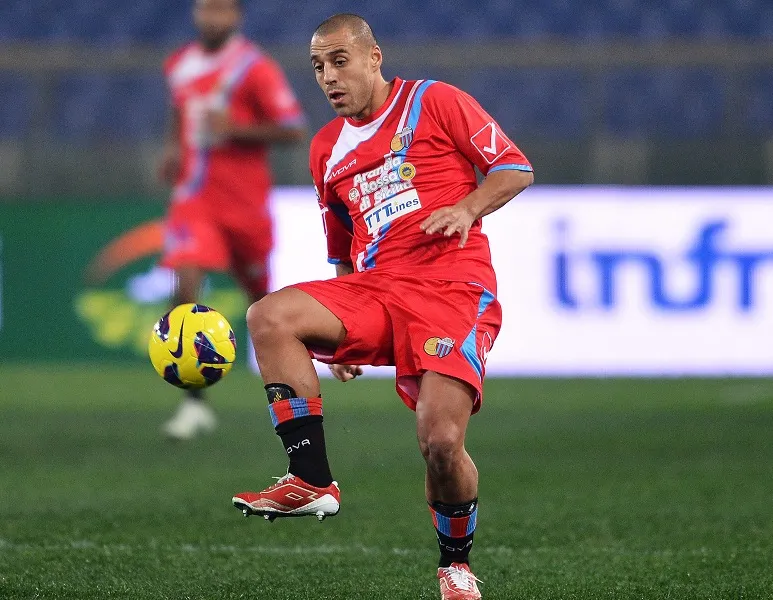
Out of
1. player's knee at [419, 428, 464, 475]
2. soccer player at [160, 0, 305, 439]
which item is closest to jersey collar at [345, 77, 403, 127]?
player's knee at [419, 428, 464, 475]

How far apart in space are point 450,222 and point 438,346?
0.38 meters

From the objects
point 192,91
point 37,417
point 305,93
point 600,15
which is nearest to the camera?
point 192,91

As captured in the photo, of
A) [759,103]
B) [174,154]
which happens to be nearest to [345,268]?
[174,154]

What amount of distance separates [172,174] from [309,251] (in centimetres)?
316

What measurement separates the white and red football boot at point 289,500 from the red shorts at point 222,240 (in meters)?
4.31

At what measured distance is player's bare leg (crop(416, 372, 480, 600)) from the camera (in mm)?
4102

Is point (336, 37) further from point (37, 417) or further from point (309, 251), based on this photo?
point (309, 251)

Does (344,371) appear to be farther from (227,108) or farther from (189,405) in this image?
(227,108)

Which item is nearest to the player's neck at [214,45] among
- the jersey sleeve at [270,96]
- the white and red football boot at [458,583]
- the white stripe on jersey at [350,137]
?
the jersey sleeve at [270,96]

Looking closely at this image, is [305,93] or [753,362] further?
[305,93]

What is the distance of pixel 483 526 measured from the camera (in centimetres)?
551

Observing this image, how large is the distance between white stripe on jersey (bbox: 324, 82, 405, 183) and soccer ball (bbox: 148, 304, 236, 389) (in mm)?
621

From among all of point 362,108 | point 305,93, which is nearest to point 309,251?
point 305,93

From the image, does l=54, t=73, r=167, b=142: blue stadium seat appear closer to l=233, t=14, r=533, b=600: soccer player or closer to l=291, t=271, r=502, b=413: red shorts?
l=233, t=14, r=533, b=600: soccer player
